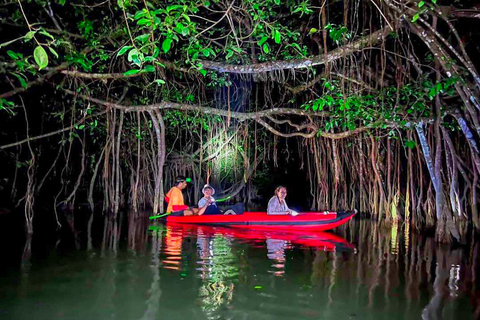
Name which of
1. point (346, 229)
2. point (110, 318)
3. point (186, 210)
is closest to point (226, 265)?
point (110, 318)

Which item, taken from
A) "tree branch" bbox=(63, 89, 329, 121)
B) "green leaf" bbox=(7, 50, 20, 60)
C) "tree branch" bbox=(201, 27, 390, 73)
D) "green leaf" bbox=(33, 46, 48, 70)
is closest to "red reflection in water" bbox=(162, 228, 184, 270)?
"tree branch" bbox=(63, 89, 329, 121)

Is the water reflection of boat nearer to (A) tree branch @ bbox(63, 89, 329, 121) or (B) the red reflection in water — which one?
(B) the red reflection in water

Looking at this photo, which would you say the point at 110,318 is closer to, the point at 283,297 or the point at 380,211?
the point at 283,297

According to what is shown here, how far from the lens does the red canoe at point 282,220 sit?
6.95 metres

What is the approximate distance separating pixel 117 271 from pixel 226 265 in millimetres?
1084

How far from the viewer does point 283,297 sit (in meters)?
3.55

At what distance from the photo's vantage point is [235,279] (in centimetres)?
404

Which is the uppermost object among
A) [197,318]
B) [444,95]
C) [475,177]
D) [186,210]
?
[444,95]

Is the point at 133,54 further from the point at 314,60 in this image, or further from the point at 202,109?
the point at 202,109

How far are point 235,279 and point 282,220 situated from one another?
3274 mm

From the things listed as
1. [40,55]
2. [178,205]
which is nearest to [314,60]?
[40,55]

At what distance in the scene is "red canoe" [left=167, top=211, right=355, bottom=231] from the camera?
695 centimetres

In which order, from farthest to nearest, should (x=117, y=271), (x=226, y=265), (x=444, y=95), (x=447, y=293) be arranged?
(x=444, y=95) → (x=226, y=265) → (x=117, y=271) → (x=447, y=293)

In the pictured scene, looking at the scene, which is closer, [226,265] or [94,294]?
[94,294]
